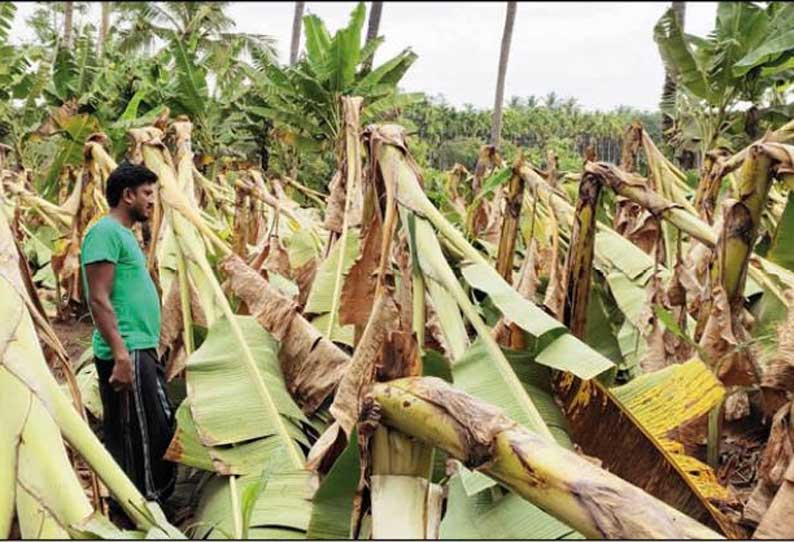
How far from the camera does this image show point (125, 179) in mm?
3191

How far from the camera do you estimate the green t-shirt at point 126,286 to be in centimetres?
311

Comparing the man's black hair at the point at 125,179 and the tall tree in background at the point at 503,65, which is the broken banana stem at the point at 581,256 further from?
the tall tree in background at the point at 503,65

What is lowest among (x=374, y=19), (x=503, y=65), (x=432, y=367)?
(x=432, y=367)

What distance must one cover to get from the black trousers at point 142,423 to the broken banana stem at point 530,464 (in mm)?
2251

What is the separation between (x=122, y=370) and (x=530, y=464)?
2354 mm

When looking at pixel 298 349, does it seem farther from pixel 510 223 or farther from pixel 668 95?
pixel 668 95

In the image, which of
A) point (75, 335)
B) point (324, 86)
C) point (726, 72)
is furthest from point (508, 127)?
point (75, 335)

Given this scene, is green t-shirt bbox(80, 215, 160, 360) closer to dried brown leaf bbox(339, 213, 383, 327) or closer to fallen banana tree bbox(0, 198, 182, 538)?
dried brown leaf bbox(339, 213, 383, 327)

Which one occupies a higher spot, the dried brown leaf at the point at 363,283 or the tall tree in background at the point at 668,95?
the tall tree in background at the point at 668,95

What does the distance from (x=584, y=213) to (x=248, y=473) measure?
51.7 inches

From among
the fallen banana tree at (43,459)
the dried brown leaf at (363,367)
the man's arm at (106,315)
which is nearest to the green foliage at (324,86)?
the man's arm at (106,315)

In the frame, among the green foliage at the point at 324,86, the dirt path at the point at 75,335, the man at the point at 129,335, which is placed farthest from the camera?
the green foliage at the point at 324,86

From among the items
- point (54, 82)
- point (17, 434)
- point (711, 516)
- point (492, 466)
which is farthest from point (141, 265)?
point (54, 82)

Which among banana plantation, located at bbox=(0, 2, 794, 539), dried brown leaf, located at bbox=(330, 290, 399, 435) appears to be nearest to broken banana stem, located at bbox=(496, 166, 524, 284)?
banana plantation, located at bbox=(0, 2, 794, 539)
